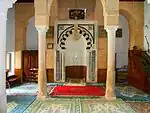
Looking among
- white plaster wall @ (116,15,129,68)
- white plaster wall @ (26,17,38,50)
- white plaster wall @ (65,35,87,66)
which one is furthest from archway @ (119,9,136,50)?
white plaster wall @ (26,17,38,50)

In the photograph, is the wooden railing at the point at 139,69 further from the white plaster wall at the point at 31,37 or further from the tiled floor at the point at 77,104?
the white plaster wall at the point at 31,37

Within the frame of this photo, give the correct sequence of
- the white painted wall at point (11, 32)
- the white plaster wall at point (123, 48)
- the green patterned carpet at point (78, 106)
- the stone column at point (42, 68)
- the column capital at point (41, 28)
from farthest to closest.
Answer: the white plaster wall at point (123, 48)
the white painted wall at point (11, 32)
the column capital at point (41, 28)
the stone column at point (42, 68)
the green patterned carpet at point (78, 106)

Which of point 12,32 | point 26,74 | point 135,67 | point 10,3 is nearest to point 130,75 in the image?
point 135,67

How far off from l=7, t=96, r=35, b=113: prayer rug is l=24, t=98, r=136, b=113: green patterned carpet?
0.62ft

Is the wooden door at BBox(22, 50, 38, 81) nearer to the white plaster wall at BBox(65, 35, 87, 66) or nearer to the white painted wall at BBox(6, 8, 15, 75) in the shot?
the white painted wall at BBox(6, 8, 15, 75)

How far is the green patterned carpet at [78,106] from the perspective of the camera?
7.98m

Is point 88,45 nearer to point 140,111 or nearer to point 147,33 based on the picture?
point 147,33

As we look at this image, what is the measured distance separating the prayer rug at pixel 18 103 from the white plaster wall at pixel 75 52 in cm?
726

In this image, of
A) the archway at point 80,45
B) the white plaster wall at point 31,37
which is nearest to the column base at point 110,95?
the archway at point 80,45

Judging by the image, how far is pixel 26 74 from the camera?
646 inches

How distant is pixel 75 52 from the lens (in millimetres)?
17547

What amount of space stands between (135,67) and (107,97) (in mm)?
4791

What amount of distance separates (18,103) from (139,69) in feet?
22.1

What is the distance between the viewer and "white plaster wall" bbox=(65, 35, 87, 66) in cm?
1727
